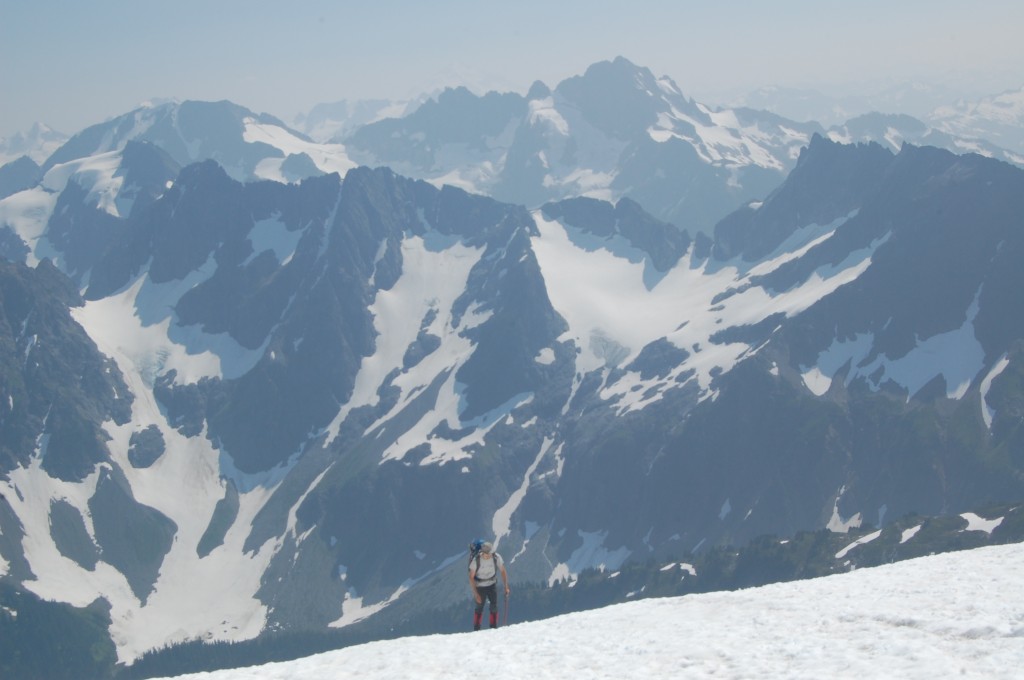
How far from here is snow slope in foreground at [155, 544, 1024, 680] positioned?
33.9m

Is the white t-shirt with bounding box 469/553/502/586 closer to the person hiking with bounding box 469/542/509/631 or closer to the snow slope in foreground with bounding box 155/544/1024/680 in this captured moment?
the person hiking with bounding box 469/542/509/631

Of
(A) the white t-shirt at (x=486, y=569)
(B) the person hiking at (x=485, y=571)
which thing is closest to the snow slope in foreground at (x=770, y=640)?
(B) the person hiking at (x=485, y=571)

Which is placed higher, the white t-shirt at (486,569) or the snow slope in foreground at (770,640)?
the white t-shirt at (486,569)

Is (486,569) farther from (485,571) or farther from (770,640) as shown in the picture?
(770,640)

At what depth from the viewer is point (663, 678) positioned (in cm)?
3444

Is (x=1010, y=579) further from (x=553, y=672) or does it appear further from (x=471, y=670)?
(x=471, y=670)

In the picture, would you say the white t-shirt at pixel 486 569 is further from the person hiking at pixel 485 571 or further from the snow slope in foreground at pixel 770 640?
the snow slope in foreground at pixel 770 640

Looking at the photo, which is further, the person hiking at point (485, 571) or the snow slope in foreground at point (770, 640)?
the person hiking at point (485, 571)

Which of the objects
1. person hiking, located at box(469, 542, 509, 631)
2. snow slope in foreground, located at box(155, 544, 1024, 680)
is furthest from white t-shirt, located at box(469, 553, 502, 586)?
snow slope in foreground, located at box(155, 544, 1024, 680)

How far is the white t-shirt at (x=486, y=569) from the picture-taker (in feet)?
155

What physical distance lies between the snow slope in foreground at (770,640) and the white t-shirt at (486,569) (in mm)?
2337

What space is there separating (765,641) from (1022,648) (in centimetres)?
877

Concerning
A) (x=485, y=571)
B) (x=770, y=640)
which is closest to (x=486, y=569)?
(x=485, y=571)

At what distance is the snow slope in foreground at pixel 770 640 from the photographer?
33.9m
